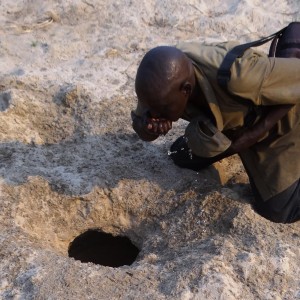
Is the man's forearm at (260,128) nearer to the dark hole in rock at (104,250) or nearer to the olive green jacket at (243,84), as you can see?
the olive green jacket at (243,84)

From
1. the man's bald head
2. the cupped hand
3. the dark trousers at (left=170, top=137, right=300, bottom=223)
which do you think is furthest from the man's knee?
the man's bald head

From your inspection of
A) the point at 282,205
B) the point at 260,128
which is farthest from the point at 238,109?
the point at 282,205

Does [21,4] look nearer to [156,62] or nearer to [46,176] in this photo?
[46,176]

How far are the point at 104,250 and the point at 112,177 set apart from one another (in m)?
0.39

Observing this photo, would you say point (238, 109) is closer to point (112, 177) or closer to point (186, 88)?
point (186, 88)

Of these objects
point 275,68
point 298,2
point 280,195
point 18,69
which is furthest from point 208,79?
point 298,2

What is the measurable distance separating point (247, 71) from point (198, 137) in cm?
31

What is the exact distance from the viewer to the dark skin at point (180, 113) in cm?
182

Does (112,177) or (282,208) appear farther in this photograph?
(112,177)

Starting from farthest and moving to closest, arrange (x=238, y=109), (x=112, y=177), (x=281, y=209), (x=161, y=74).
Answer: (x=112, y=177), (x=281, y=209), (x=238, y=109), (x=161, y=74)

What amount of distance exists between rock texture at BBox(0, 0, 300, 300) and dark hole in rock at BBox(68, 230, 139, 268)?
119mm

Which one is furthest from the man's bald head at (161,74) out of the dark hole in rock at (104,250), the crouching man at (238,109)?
the dark hole in rock at (104,250)

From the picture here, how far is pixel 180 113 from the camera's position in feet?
6.30

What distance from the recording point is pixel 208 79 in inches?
75.1
